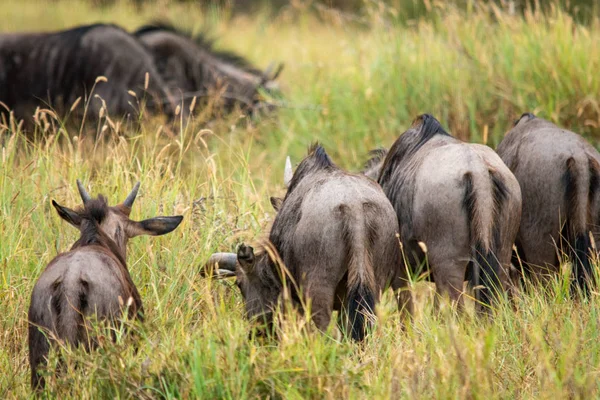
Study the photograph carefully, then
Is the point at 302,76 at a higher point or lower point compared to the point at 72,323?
lower

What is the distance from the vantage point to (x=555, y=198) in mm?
5613

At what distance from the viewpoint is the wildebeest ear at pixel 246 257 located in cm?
525

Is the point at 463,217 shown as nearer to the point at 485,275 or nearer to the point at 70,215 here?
the point at 485,275

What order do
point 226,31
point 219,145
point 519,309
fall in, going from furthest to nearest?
point 226,31 < point 219,145 < point 519,309

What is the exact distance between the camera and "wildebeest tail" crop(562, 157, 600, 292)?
5504 mm

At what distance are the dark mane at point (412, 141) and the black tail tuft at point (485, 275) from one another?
0.98 meters

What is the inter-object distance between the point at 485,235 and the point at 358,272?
2.50 feet

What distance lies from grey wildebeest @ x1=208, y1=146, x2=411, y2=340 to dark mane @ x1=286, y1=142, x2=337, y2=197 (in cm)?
3

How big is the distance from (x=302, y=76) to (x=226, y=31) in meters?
4.11

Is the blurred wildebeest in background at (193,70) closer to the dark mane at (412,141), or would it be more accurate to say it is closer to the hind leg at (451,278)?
the dark mane at (412,141)

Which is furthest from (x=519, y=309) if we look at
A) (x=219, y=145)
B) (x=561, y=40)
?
(x=219, y=145)

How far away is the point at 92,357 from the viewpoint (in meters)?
4.02

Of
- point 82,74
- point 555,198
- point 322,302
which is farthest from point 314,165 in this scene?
point 82,74

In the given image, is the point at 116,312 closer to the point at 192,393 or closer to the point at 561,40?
the point at 192,393
